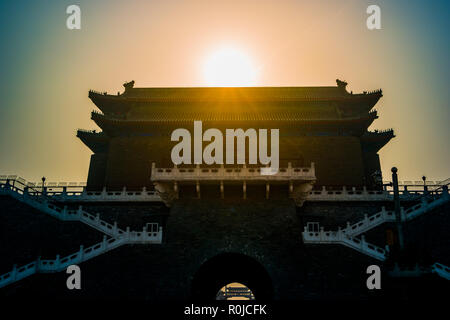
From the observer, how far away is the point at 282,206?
87.9 ft

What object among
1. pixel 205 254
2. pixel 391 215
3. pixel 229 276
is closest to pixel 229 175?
pixel 205 254

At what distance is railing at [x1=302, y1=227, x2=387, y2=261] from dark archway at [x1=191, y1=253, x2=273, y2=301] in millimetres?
3570

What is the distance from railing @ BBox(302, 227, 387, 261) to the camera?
24109mm

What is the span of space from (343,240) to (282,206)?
14.3 ft

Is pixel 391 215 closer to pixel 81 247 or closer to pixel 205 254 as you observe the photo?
pixel 205 254

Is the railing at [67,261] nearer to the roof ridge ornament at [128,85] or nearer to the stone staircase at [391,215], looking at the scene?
the stone staircase at [391,215]

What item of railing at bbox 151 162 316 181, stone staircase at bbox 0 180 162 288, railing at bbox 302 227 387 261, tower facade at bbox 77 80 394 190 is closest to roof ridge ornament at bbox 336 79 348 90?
tower facade at bbox 77 80 394 190

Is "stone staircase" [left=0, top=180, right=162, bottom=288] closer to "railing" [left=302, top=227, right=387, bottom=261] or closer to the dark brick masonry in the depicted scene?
the dark brick masonry

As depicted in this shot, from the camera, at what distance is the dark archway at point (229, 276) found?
2647 centimetres

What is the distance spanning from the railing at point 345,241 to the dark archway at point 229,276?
3570 millimetres

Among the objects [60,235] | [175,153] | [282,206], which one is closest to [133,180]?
[175,153]

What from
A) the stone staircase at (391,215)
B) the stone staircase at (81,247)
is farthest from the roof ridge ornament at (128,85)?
the stone staircase at (391,215)

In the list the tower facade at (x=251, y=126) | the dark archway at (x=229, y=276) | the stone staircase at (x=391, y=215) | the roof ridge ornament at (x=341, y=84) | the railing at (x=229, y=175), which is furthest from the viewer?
the roof ridge ornament at (x=341, y=84)

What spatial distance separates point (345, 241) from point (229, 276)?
13304 mm
